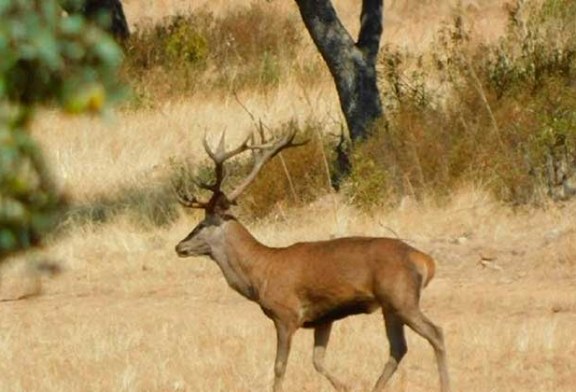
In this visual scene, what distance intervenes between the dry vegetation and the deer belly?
45cm

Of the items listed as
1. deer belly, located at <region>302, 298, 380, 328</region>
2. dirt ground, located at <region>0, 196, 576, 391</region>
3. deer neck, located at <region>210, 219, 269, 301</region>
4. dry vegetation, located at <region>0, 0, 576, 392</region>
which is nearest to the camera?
deer belly, located at <region>302, 298, 380, 328</region>

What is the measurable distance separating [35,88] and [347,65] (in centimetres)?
1551

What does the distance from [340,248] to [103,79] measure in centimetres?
764

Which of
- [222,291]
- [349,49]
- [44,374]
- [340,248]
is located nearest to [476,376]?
[340,248]

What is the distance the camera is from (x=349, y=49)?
1731 cm

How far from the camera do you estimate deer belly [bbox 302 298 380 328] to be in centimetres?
938

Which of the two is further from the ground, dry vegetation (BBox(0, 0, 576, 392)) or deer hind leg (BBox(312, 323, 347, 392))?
deer hind leg (BBox(312, 323, 347, 392))

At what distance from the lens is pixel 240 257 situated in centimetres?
1044

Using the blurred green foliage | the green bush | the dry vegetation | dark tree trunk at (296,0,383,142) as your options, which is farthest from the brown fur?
the blurred green foliage

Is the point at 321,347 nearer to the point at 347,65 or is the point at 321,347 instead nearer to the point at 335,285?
the point at 335,285

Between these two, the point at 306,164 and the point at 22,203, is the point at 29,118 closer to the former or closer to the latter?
the point at 22,203

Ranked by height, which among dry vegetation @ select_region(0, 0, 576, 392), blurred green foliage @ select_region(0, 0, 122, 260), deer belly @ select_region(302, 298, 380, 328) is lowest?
dry vegetation @ select_region(0, 0, 576, 392)

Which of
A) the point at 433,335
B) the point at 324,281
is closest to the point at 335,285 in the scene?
the point at 324,281

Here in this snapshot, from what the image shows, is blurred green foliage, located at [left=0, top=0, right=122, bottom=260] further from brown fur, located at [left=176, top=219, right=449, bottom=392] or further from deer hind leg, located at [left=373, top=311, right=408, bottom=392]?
deer hind leg, located at [left=373, top=311, right=408, bottom=392]
